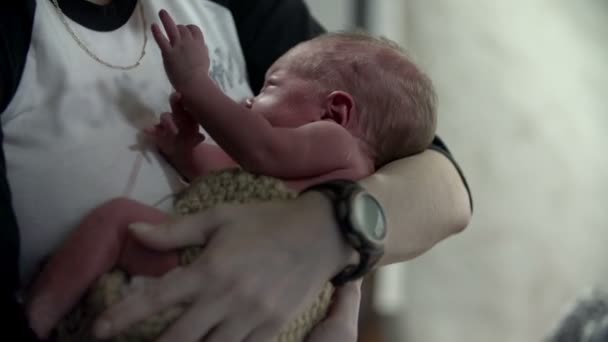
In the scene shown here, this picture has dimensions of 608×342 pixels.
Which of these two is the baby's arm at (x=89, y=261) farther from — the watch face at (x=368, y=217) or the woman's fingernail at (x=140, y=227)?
the watch face at (x=368, y=217)

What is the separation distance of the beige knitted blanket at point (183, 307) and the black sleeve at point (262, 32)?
0.30m

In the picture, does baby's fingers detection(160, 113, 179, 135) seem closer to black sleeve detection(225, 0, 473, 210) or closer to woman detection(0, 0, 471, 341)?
woman detection(0, 0, 471, 341)

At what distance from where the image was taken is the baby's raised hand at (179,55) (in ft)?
2.38

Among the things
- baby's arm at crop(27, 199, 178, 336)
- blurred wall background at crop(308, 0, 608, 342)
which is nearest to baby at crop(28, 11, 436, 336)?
baby's arm at crop(27, 199, 178, 336)

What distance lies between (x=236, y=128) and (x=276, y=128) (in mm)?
49

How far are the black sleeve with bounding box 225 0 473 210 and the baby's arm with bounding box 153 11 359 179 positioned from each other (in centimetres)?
22

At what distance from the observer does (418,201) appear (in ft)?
2.65

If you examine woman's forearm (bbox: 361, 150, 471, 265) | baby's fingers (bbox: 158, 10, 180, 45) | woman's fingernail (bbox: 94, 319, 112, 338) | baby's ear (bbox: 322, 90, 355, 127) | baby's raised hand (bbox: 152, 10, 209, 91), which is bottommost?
woman's forearm (bbox: 361, 150, 471, 265)

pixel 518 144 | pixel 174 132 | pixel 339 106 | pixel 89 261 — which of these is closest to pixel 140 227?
pixel 89 261

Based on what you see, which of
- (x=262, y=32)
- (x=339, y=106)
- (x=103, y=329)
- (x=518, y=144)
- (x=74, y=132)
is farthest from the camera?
(x=518, y=144)

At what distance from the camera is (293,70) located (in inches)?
34.2

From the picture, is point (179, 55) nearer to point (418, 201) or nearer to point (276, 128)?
point (276, 128)

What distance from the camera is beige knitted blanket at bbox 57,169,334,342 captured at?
606 mm

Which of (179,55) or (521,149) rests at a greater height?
(179,55)
